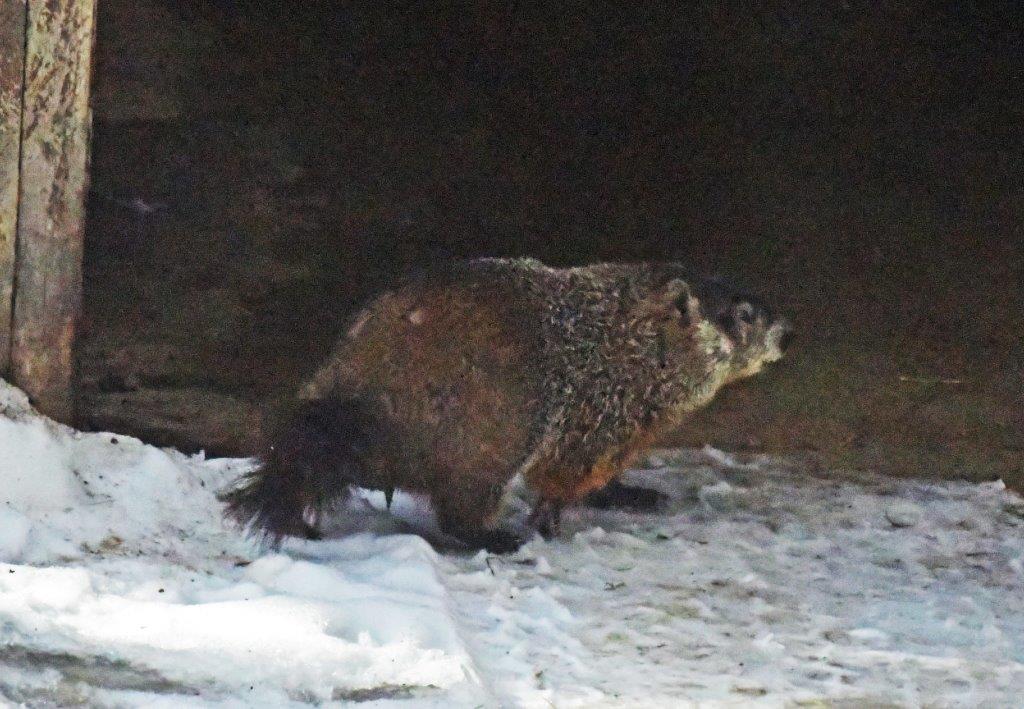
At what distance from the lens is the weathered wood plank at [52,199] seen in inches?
203

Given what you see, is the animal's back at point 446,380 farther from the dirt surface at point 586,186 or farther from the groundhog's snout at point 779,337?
the groundhog's snout at point 779,337

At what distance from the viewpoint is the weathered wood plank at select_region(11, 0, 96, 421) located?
16.9ft

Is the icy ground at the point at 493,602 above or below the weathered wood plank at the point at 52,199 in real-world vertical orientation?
below

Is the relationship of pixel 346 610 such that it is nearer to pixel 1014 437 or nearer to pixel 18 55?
pixel 18 55

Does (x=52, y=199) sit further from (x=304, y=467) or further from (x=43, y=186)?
(x=304, y=467)

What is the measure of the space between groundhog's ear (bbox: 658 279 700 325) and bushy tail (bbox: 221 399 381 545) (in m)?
1.43

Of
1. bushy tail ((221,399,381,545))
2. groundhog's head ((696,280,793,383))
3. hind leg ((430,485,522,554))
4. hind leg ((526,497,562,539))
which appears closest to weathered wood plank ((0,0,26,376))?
bushy tail ((221,399,381,545))

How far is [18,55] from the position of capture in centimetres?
511

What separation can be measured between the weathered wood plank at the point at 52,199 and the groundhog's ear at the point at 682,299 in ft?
7.48

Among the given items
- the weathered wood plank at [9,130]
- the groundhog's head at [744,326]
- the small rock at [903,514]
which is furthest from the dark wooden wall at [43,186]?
the small rock at [903,514]

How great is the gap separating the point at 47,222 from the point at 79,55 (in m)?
0.63

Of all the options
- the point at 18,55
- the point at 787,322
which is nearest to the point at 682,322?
the point at 787,322

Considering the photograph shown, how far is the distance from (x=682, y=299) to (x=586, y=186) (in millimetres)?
1147

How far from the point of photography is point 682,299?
5590 millimetres
